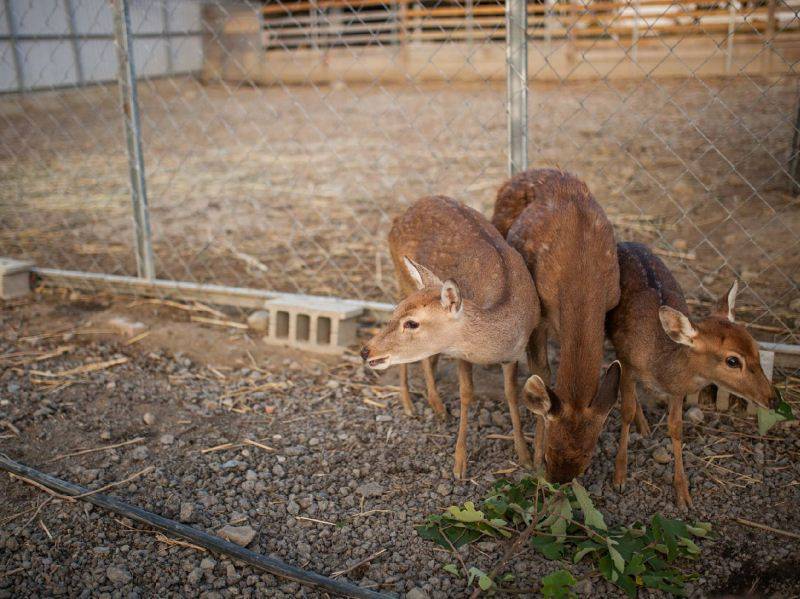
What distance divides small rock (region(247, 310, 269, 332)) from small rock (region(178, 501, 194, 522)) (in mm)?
2072

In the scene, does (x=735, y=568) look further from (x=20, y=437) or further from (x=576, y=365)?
(x=20, y=437)

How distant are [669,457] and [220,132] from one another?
1063 centimetres

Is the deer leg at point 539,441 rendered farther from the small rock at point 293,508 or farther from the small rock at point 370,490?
the small rock at point 293,508

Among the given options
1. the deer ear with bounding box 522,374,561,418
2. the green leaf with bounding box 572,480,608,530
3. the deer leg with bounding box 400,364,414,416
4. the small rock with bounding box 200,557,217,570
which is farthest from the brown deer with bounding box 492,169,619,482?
the small rock with bounding box 200,557,217,570

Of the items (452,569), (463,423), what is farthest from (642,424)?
(452,569)

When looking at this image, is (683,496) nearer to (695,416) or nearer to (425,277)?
(695,416)

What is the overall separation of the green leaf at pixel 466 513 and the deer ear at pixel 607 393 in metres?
0.65

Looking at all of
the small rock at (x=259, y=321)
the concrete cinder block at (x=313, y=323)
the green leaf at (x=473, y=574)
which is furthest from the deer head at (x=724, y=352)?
the small rock at (x=259, y=321)

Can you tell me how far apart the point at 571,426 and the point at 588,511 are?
351 millimetres

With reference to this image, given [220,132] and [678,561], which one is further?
[220,132]

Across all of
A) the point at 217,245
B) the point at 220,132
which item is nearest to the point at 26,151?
the point at 220,132

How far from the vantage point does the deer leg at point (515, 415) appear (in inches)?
152

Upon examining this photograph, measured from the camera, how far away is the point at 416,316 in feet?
12.0

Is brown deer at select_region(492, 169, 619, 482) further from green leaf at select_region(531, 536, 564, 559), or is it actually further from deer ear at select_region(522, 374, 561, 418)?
green leaf at select_region(531, 536, 564, 559)
